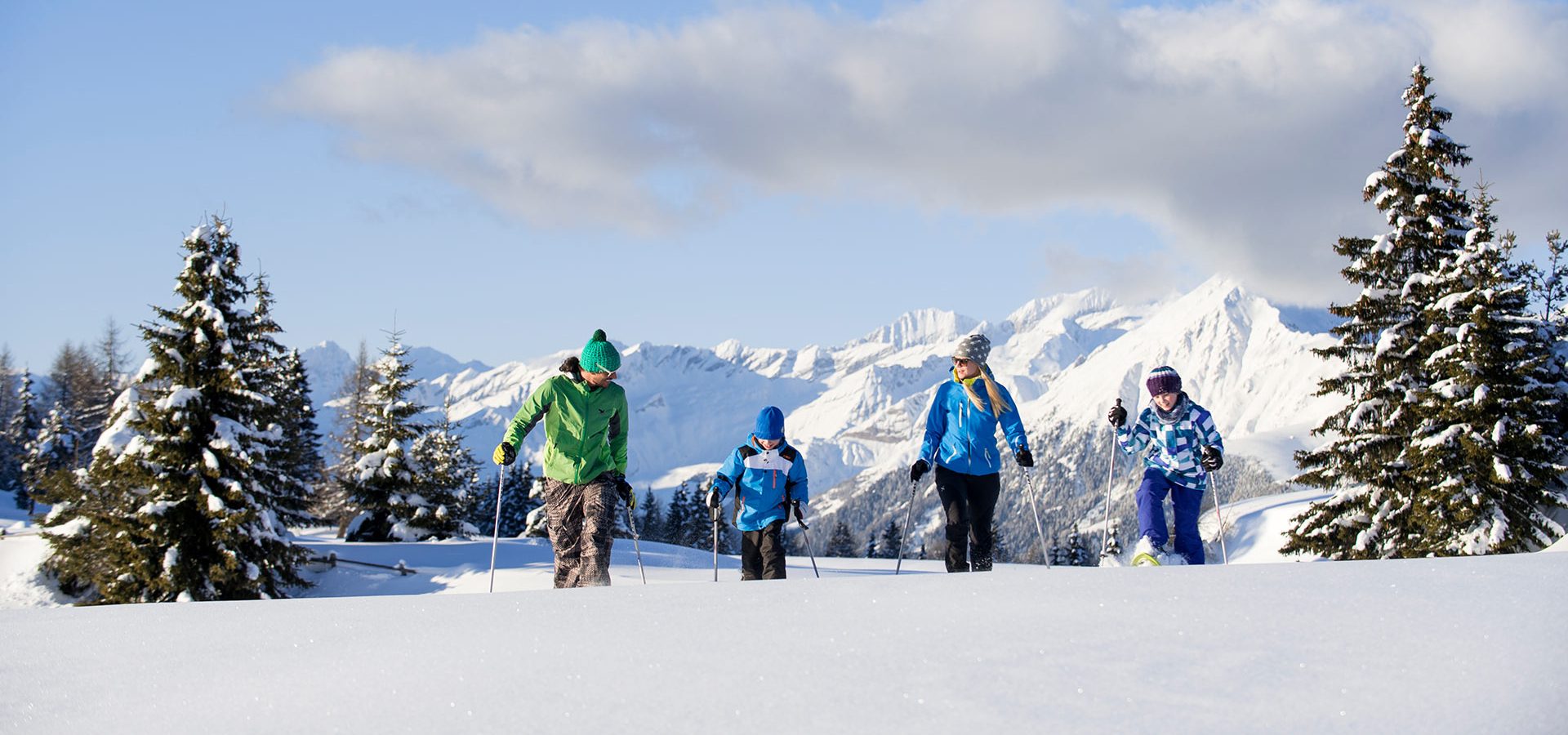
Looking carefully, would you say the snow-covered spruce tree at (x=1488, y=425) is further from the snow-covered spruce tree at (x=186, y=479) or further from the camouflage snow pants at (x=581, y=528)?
the snow-covered spruce tree at (x=186, y=479)

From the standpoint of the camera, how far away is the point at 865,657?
365 centimetres

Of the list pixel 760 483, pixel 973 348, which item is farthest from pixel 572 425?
pixel 973 348

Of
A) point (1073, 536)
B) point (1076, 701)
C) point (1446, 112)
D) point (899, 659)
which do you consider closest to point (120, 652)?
point (899, 659)

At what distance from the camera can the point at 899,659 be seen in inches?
143

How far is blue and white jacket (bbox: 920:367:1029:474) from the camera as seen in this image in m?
9.58

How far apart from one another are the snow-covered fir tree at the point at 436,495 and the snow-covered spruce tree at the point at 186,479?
10.8m

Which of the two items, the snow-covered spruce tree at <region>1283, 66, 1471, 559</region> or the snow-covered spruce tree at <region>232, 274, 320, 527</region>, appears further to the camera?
the snow-covered spruce tree at <region>232, 274, 320, 527</region>

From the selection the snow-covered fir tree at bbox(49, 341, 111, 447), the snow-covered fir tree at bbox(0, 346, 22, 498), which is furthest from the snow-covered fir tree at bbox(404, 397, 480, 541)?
the snow-covered fir tree at bbox(0, 346, 22, 498)

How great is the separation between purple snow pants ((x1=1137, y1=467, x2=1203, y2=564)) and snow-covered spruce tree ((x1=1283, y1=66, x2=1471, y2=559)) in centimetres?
1113

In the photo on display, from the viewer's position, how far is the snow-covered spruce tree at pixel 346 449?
1307 inches

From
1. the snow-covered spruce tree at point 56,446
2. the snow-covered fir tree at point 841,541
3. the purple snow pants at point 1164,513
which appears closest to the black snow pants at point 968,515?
the purple snow pants at point 1164,513

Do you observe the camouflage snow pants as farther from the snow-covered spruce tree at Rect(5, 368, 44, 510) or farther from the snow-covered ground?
the snow-covered spruce tree at Rect(5, 368, 44, 510)

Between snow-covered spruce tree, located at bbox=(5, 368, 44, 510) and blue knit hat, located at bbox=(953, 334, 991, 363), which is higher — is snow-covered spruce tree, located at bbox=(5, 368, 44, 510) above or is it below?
above

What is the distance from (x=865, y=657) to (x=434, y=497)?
31.7m
